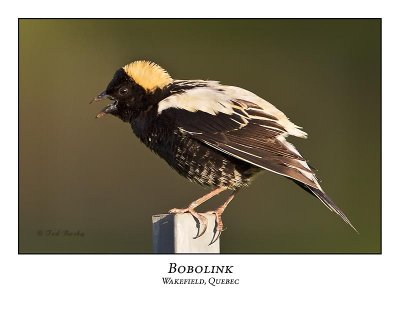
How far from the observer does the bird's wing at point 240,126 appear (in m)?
4.41

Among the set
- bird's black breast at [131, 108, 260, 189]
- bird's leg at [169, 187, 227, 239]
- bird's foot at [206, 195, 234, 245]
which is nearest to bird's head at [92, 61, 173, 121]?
bird's black breast at [131, 108, 260, 189]

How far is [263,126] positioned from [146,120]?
0.87m

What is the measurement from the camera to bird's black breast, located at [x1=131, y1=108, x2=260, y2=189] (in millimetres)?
4684

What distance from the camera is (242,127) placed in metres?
4.62

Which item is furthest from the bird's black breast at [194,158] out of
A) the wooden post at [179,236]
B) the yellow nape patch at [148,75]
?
the wooden post at [179,236]

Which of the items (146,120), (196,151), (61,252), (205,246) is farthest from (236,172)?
(61,252)

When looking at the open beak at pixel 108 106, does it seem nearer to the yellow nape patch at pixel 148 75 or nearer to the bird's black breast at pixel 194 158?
the yellow nape patch at pixel 148 75

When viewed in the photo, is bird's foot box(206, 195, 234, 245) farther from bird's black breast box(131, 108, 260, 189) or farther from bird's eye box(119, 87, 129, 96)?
bird's eye box(119, 87, 129, 96)

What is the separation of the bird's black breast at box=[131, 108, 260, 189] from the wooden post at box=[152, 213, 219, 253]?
89 cm

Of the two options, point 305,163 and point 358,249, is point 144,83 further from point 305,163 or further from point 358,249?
point 358,249

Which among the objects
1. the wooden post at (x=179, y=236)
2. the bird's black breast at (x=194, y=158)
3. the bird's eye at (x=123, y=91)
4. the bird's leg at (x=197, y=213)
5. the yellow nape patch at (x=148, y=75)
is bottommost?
the wooden post at (x=179, y=236)

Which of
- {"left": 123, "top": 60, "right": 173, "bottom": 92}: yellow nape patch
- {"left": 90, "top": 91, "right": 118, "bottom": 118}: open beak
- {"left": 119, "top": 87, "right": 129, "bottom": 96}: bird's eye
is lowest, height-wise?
{"left": 90, "top": 91, "right": 118, "bottom": 118}: open beak

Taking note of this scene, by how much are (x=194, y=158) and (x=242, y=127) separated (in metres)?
0.37

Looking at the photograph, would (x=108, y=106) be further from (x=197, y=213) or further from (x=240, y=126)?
(x=197, y=213)
